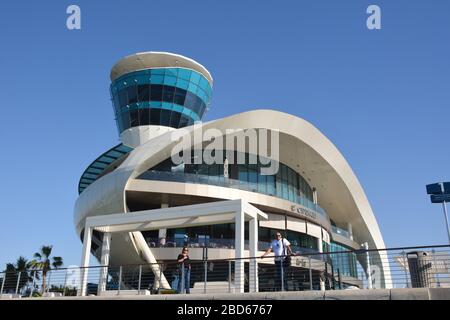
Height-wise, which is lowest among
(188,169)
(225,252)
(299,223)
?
(225,252)

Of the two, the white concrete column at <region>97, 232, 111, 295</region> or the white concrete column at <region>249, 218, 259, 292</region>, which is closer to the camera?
the white concrete column at <region>249, 218, 259, 292</region>

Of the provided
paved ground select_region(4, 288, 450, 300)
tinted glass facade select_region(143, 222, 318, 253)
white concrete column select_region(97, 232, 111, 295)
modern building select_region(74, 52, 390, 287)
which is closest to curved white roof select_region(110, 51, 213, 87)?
modern building select_region(74, 52, 390, 287)

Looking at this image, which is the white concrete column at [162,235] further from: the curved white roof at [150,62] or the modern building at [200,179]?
the curved white roof at [150,62]

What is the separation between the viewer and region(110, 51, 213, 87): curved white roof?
3806 centimetres

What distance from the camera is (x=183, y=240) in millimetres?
24781

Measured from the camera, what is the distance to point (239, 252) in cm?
1575

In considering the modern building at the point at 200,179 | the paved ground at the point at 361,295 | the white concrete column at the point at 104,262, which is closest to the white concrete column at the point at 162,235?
the modern building at the point at 200,179

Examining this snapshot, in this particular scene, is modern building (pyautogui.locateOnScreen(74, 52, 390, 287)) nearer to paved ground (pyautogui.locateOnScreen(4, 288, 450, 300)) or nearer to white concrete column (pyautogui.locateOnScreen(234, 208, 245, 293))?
white concrete column (pyautogui.locateOnScreen(234, 208, 245, 293))

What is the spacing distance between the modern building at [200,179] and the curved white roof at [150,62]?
3.4 inches

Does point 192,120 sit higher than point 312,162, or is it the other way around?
point 192,120

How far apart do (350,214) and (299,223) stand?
13620mm

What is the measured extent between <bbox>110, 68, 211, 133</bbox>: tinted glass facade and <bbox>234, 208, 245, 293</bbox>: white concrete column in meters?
21.2
